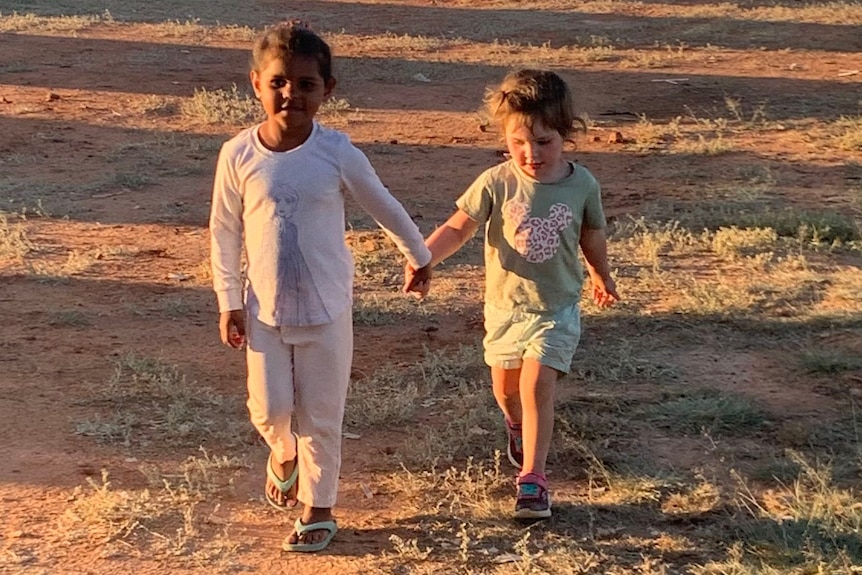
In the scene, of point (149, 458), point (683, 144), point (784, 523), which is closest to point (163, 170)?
point (683, 144)

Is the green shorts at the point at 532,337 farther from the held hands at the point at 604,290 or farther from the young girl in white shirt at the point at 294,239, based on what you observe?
the young girl in white shirt at the point at 294,239

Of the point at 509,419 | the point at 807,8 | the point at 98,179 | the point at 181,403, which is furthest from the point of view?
the point at 807,8

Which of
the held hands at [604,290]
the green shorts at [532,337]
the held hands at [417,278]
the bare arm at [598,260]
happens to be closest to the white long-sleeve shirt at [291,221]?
the held hands at [417,278]

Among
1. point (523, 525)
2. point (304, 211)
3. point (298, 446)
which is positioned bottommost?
point (523, 525)

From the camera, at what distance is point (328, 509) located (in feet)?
12.8

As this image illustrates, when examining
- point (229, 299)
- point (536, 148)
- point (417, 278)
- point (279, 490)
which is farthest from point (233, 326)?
point (536, 148)

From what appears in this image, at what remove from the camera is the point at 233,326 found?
3.73m

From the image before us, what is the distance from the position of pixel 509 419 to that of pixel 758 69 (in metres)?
10.6

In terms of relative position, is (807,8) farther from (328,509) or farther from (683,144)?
(328,509)

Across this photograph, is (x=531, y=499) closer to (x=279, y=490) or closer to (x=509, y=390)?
(x=509, y=390)

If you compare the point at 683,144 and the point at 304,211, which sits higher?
the point at 304,211

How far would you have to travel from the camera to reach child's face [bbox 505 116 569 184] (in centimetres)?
385

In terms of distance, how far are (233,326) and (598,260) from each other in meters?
1.27

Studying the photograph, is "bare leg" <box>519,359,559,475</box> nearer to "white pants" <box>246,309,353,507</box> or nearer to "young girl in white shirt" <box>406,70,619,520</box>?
"young girl in white shirt" <box>406,70,619,520</box>
